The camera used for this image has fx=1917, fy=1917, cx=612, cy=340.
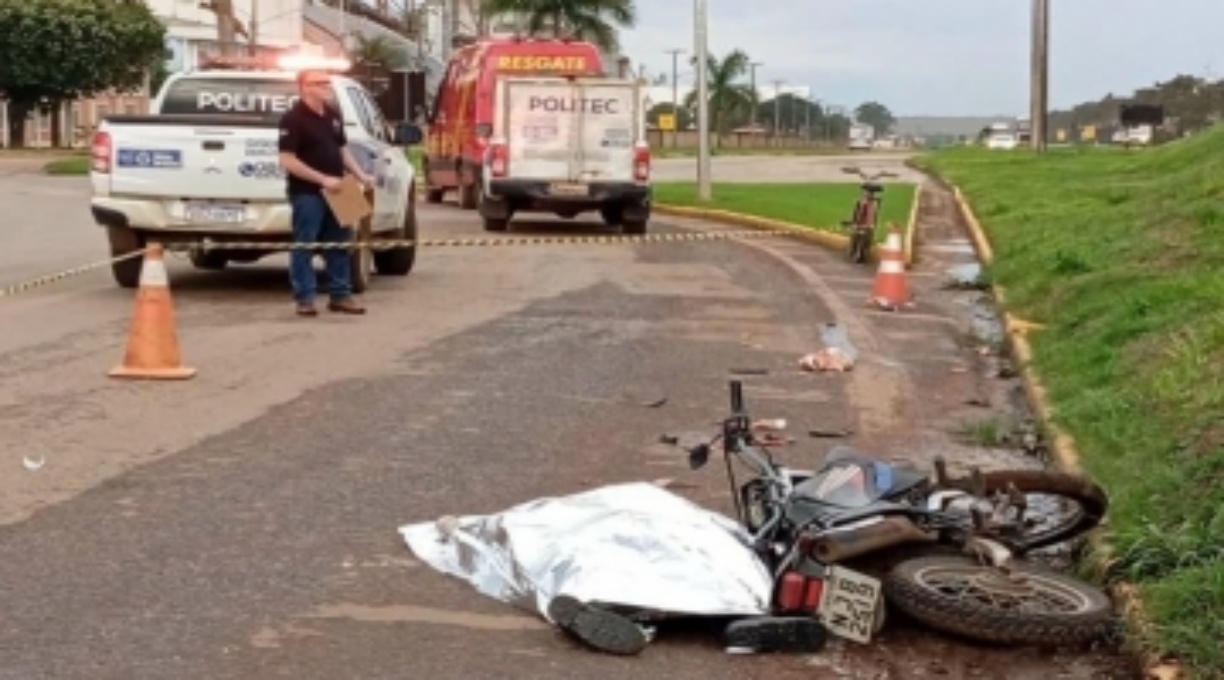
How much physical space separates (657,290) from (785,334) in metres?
3.09

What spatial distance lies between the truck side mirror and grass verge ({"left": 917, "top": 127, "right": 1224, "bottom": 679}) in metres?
5.17

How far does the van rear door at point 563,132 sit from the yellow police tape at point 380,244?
1005 millimetres

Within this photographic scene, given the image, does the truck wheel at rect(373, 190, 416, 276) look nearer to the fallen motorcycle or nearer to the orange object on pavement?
the orange object on pavement

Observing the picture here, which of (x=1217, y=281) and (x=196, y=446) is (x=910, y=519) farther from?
(x=1217, y=281)

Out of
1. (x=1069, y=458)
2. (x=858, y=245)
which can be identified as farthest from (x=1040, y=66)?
(x=1069, y=458)

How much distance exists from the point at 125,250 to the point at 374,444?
7109mm

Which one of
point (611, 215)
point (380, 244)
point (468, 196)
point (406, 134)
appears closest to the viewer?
point (380, 244)

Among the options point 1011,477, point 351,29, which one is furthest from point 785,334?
point 351,29

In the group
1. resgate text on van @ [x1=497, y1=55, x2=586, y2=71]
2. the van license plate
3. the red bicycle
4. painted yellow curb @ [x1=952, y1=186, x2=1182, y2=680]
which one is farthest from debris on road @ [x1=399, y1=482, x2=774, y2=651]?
resgate text on van @ [x1=497, y1=55, x2=586, y2=71]

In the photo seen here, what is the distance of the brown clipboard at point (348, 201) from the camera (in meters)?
13.2

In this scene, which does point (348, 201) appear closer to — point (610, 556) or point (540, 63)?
point (610, 556)

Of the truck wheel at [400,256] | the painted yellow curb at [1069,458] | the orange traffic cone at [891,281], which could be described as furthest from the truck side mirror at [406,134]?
the painted yellow curb at [1069,458]

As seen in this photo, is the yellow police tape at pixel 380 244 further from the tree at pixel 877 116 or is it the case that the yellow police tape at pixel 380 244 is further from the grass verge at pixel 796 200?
the tree at pixel 877 116

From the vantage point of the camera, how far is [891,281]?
1512 centimetres
